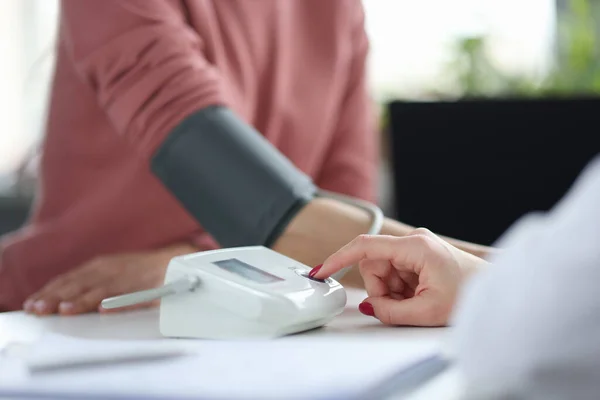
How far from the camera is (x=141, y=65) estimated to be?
81 centimetres

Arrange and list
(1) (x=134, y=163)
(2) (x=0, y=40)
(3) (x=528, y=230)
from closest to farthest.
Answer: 1. (3) (x=528, y=230)
2. (1) (x=134, y=163)
3. (2) (x=0, y=40)

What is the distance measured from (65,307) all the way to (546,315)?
0.55 meters

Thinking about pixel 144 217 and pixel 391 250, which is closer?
pixel 391 250

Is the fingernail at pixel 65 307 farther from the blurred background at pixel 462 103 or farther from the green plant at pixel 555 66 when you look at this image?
the green plant at pixel 555 66

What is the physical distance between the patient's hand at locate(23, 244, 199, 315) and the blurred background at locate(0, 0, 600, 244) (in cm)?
32

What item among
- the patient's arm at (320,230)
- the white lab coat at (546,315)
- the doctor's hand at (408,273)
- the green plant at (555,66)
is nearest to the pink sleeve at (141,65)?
the patient's arm at (320,230)

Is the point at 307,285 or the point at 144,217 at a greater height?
the point at 307,285

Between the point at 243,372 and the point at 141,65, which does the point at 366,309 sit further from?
the point at 141,65

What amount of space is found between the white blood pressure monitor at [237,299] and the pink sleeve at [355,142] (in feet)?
2.02

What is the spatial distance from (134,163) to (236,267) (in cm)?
50

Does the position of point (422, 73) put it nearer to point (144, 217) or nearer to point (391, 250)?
point (144, 217)

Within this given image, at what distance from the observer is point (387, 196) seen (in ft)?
6.95

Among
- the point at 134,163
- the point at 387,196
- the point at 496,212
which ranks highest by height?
the point at 134,163

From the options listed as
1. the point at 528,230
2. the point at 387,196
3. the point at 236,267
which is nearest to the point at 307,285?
the point at 236,267
